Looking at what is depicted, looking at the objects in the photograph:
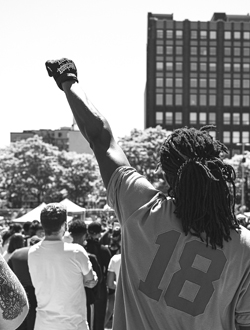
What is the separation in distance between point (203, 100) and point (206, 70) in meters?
5.84

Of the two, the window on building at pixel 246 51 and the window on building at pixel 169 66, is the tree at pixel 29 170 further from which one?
the window on building at pixel 246 51

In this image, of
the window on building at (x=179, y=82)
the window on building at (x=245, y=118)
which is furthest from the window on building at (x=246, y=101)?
the window on building at (x=179, y=82)

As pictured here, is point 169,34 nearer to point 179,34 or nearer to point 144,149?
point 179,34

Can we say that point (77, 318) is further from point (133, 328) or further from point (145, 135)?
point (145, 135)

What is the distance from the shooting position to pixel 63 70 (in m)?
2.74

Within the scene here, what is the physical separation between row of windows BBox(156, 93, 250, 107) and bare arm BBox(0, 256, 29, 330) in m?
112

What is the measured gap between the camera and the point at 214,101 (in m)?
115

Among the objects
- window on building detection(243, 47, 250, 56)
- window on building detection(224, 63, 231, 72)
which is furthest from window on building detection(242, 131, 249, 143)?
window on building detection(243, 47, 250, 56)

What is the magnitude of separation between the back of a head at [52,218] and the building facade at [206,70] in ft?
359

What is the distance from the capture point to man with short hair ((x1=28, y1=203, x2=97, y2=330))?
4.76 m

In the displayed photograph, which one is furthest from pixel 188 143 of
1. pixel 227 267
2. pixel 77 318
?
pixel 77 318

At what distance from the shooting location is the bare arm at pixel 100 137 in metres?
2.48

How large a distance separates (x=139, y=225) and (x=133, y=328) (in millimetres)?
407

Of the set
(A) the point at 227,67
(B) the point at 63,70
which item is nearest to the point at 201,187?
(B) the point at 63,70
